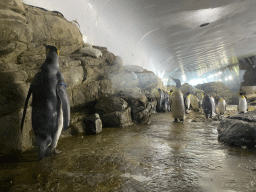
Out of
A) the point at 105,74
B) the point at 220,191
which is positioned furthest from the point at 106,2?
the point at 220,191

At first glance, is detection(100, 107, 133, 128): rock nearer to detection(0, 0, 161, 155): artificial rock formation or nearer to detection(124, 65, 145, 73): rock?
detection(0, 0, 161, 155): artificial rock formation

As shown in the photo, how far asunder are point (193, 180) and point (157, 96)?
787cm

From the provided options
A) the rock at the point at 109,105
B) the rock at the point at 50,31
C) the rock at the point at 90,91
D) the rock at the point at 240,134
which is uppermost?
the rock at the point at 50,31

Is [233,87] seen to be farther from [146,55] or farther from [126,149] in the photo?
[126,149]

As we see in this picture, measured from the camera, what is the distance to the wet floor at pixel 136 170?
1.37 m

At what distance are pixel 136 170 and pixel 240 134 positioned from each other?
2039mm

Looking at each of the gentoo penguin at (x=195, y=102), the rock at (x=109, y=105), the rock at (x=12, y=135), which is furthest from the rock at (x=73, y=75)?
the gentoo penguin at (x=195, y=102)

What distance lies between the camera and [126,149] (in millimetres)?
2533

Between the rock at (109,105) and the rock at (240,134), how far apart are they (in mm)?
3115

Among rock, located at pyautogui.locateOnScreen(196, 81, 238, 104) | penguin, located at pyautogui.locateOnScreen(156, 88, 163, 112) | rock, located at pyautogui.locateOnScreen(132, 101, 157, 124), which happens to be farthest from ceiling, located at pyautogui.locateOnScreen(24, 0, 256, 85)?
rock, located at pyautogui.locateOnScreen(196, 81, 238, 104)

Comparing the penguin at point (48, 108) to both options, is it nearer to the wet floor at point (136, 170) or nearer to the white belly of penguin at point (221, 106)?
the wet floor at point (136, 170)

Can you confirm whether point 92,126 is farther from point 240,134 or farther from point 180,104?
point 180,104

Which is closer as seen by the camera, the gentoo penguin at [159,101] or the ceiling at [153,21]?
the ceiling at [153,21]

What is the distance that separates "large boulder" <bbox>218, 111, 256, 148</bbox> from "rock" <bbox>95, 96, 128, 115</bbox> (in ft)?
10.2
